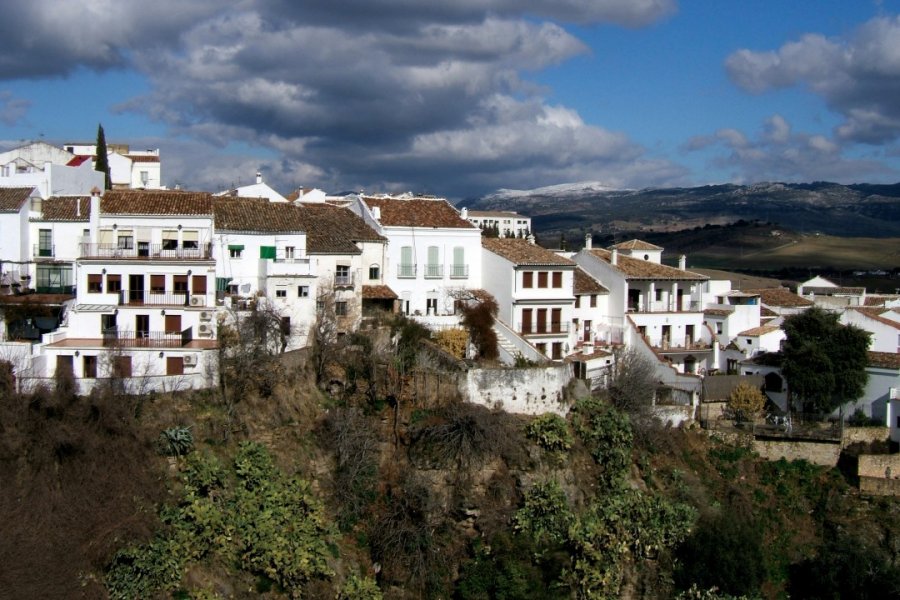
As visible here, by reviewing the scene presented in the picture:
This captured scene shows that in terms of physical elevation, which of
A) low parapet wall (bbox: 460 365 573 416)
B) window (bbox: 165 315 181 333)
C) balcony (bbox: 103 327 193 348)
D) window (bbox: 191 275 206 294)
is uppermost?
window (bbox: 191 275 206 294)

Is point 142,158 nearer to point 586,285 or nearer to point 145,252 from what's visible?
point 145,252

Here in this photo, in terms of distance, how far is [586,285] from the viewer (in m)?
47.8

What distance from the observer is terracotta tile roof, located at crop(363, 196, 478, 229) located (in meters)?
45.3

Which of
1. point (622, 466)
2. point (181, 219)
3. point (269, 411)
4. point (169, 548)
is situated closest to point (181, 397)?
point (269, 411)

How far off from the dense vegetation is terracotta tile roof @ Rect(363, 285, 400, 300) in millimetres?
3665

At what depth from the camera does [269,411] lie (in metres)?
33.4

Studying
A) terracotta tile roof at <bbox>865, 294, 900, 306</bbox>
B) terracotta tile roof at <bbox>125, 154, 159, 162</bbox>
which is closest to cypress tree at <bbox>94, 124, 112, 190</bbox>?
terracotta tile roof at <bbox>125, 154, 159, 162</bbox>

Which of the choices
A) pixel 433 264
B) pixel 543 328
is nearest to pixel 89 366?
pixel 433 264

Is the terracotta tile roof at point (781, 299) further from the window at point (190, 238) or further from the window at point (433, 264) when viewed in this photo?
the window at point (190, 238)

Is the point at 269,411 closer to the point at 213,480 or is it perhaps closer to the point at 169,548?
the point at 213,480

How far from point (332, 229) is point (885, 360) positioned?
26.3 meters

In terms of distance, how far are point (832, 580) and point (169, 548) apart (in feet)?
75.6

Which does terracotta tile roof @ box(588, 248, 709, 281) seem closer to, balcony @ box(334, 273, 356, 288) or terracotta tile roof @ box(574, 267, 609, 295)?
terracotta tile roof @ box(574, 267, 609, 295)

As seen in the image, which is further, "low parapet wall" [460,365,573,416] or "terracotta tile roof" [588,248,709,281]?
"terracotta tile roof" [588,248,709,281]
